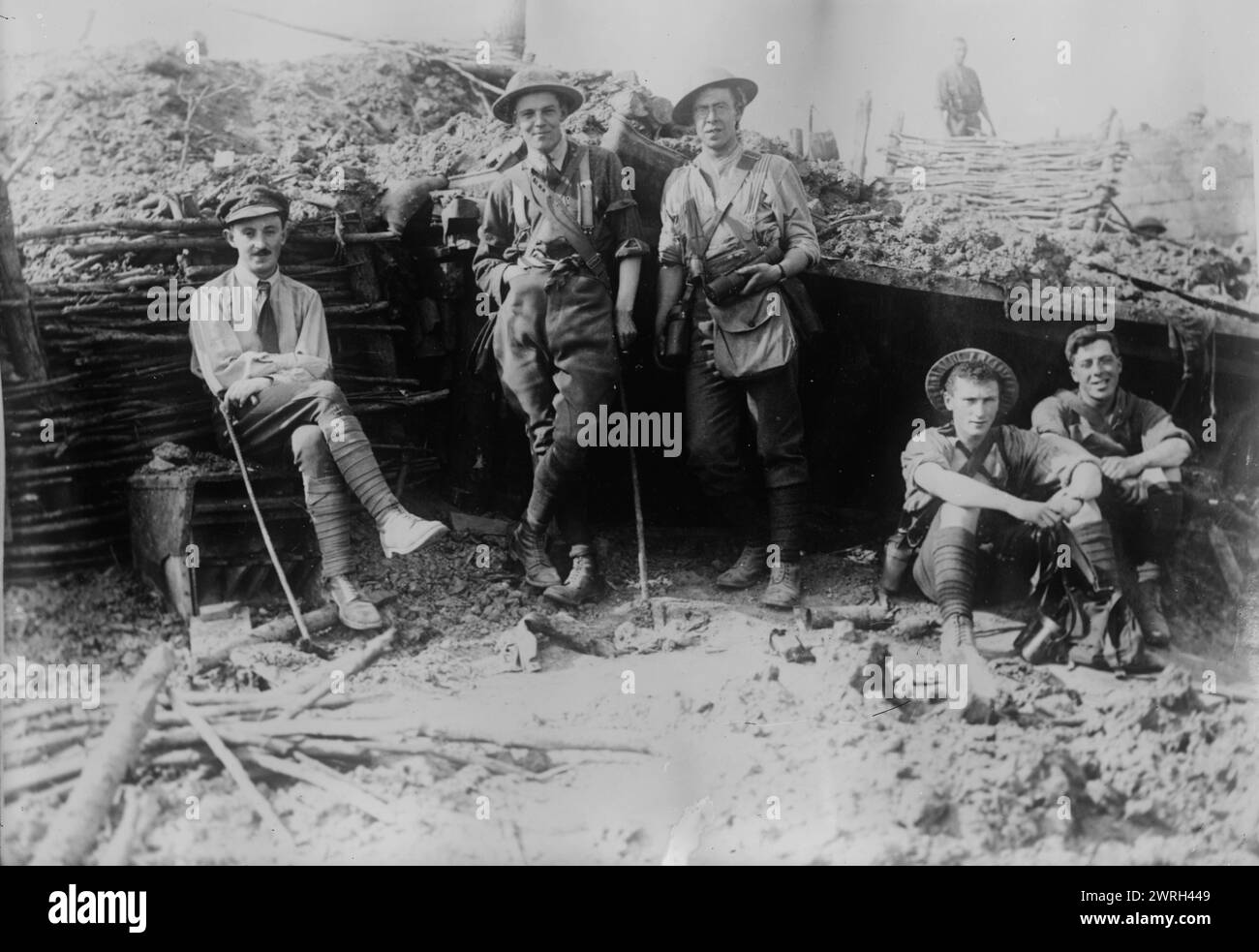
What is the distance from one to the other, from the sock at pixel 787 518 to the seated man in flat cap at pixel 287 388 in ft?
6.23

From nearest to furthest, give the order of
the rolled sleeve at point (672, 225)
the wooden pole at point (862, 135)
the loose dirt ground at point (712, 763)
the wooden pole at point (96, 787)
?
the wooden pole at point (96, 787)
the loose dirt ground at point (712, 763)
the rolled sleeve at point (672, 225)
the wooden pole at point (862, 135)

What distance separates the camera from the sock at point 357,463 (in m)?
6.91

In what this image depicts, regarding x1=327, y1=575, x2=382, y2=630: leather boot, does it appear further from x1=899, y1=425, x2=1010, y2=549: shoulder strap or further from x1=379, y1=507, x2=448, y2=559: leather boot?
x1=899, y1=425, x2=1010, y2=549: shoulder strap

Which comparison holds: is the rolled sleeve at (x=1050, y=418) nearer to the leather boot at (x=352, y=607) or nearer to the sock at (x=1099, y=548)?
the sock at (x=1099, y=548)

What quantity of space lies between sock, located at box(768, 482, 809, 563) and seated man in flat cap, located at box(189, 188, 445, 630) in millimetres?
1898

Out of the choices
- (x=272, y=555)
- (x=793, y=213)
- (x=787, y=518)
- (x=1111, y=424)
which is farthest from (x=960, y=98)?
(x=272, y=555)

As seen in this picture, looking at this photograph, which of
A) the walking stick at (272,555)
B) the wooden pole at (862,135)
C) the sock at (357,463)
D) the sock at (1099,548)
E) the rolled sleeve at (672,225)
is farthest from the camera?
the wooden pole at (862,135)

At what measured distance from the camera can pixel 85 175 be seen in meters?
7.14

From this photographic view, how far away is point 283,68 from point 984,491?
4563mm

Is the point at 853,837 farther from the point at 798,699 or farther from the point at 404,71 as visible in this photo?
the point at 404,71

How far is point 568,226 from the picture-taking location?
7004 millimetres

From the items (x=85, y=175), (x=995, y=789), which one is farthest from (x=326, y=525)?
(x=995, y=789)

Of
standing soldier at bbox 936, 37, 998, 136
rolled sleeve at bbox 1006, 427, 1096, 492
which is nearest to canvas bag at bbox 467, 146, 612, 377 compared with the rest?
standing soldier at bbox 936, 37, 998, 136

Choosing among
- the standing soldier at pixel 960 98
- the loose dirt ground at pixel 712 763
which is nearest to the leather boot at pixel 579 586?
the loose dirt ground at pixel 712 763
